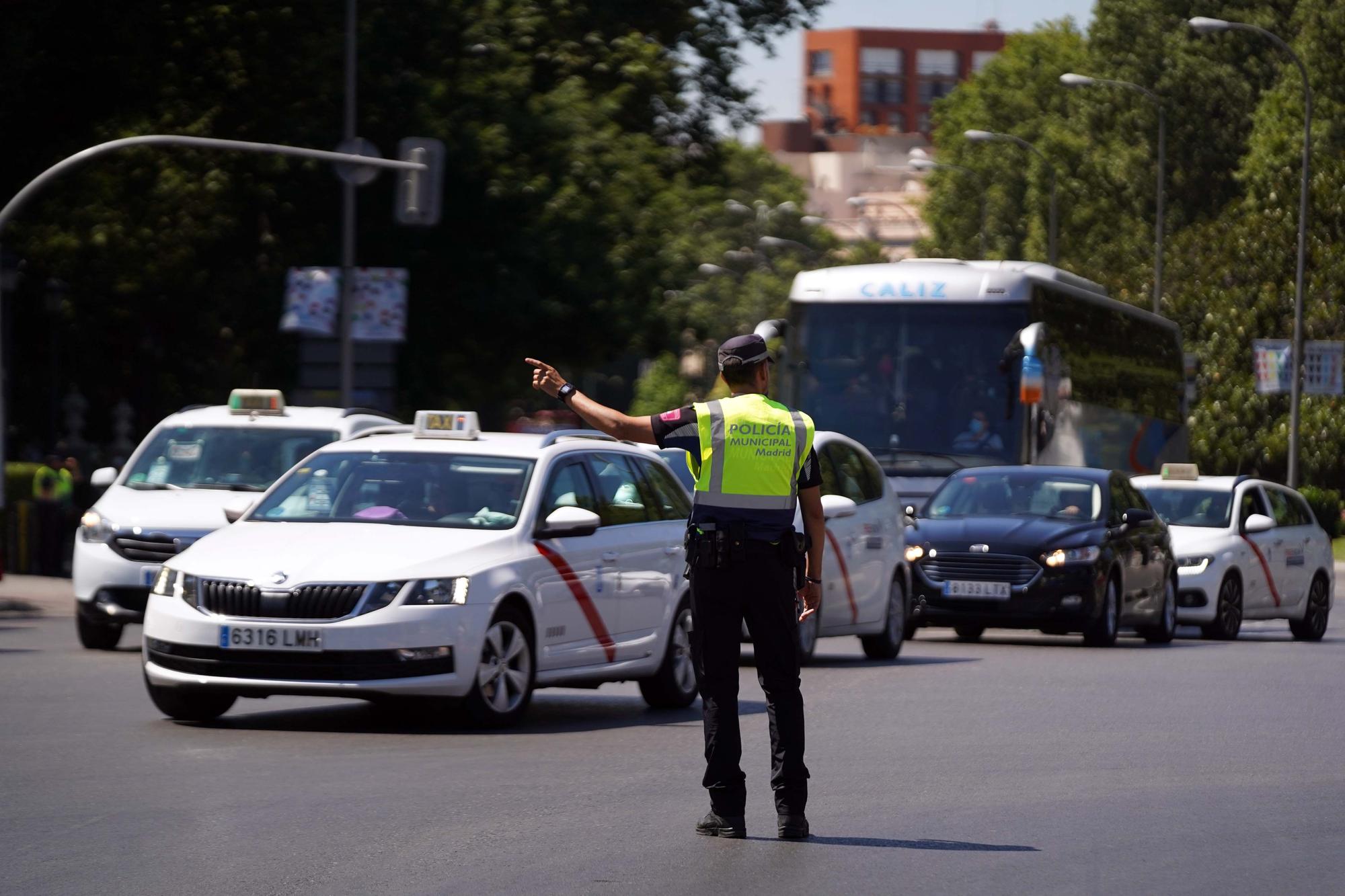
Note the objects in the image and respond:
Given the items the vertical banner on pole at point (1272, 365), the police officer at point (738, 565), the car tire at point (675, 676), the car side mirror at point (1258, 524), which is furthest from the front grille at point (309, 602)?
the vertical banner on pole at point (1272, 365)

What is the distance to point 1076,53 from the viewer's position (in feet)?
290

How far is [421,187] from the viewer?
31156 millimetres

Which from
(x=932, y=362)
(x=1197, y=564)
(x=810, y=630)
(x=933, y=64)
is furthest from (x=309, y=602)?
(x=933, y=64)

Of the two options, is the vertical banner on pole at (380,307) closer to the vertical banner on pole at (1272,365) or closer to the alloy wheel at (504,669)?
the vertical banner on pole at (1272,365)

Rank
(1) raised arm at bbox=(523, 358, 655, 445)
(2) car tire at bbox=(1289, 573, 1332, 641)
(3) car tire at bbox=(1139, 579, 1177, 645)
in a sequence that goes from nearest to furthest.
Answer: (1) raised arm at bbox=(523, 358, 655, 445) < (3) car tire at bbox=(1139, 579, 1177, 645) < (2) car tire at bbox=(1289, 573, 1332, 641)

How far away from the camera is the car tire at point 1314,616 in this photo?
2542 cm

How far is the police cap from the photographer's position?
9008mm

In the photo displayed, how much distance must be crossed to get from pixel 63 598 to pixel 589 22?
20.0 metres

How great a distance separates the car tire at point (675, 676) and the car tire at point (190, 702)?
243 cm

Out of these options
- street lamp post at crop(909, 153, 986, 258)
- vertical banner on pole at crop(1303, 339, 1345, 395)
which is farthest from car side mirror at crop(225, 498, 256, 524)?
street lamp post at crop(909, 153, 986, 258)

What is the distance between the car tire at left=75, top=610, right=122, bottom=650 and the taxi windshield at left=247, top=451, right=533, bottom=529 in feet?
17.3

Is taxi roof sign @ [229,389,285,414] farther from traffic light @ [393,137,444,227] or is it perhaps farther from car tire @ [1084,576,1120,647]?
traffic light @ [393,137,444,227]

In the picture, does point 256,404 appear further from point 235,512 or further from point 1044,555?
point 1044,555

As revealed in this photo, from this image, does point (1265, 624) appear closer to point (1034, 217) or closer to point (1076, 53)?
point (1034, 217)
